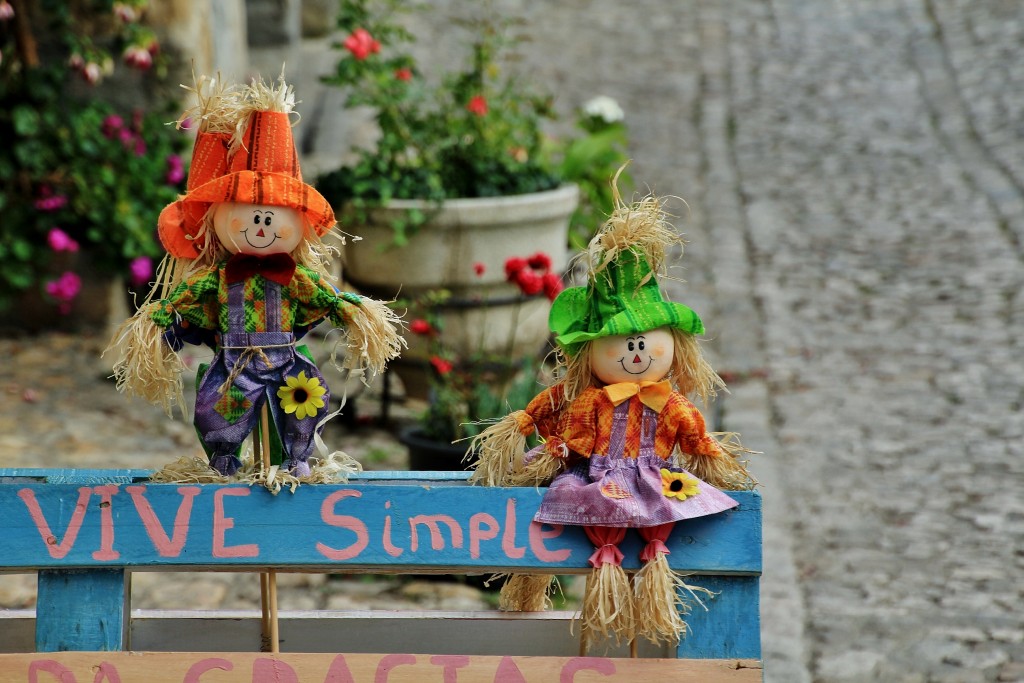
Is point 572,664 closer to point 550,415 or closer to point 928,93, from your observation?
point 550,415

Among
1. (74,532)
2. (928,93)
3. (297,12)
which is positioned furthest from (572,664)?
(928,93)

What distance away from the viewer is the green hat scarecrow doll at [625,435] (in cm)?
190

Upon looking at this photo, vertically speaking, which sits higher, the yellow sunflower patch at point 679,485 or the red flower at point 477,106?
the red flower at point 477,106

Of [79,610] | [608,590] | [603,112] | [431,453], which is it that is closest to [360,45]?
[603,112]

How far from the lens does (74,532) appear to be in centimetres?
191

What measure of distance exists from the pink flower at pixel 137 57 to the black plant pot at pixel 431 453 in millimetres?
2330

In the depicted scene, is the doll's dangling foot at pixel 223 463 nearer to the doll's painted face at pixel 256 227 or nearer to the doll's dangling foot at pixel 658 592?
the doll's painted face at pixel 256 227

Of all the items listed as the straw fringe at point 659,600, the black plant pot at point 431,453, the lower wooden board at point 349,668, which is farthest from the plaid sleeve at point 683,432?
the black plant pot at point 431,453

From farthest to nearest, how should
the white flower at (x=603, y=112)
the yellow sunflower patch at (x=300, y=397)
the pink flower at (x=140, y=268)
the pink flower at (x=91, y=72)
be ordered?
the white flower at (x=603, y=112), the pink flower at (x=140, y=268), the pink flower at (x=91, y=72), the yellow sunflower patch at (x=300, y=397)

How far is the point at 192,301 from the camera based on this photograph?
81.6 inches

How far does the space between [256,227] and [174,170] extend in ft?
11.8

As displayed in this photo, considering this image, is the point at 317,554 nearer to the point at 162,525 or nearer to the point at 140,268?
the point at 162,525

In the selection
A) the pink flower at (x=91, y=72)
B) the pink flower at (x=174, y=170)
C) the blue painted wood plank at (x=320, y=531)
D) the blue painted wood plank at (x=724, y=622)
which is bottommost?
the blue painted wood plank at (x=724, y=622)

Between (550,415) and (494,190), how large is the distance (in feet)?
9.50
